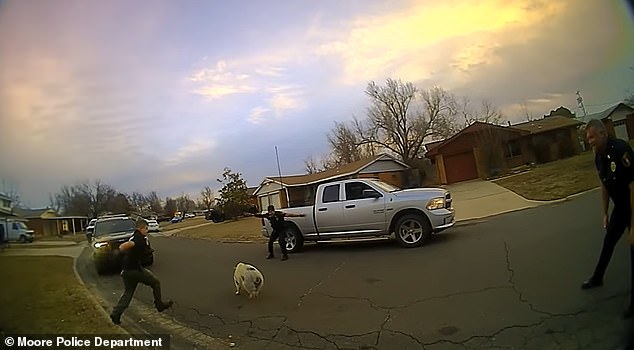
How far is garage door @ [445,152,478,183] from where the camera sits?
93.6 inches

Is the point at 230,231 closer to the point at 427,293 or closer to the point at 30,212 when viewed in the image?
the point at 30,212

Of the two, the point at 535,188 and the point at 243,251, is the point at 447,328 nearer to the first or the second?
the point at 535,188

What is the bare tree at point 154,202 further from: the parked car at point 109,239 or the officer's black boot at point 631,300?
the officer's black boot at point 631,300

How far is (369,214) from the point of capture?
3.87 meters

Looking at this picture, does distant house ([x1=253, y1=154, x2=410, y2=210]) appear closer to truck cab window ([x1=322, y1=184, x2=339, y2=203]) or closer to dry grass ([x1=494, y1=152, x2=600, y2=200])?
truck cab window ([x1=322, y1=184, x2=339, y2=203])

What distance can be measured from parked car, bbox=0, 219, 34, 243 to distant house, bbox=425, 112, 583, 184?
2.31 metres

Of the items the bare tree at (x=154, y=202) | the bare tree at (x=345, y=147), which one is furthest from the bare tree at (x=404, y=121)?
the bare tree at (x=154, y=202)

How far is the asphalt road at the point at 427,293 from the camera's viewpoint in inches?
92.8

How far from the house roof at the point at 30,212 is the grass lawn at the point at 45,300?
0.25 m

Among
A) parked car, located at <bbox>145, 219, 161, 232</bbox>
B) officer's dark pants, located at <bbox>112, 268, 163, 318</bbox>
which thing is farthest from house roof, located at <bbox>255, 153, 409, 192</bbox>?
officer's dark pants, located at <bbox>112, 268, 163, 318</bbox>

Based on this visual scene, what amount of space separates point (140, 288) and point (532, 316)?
7.24 feet

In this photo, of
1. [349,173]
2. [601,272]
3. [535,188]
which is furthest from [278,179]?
[601,272]

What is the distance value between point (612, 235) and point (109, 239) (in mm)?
2812

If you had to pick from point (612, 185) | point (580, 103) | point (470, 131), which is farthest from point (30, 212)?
point (612, 185)
